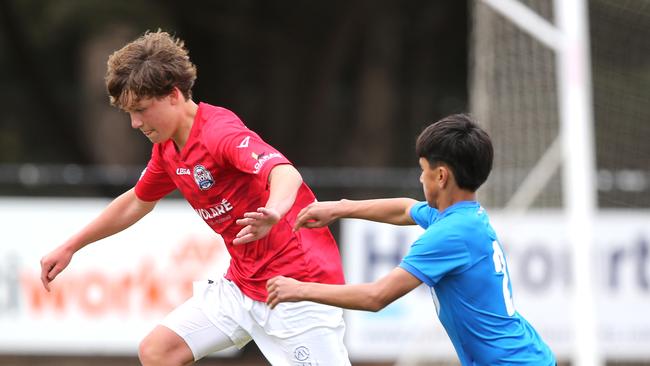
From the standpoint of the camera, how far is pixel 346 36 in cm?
1712

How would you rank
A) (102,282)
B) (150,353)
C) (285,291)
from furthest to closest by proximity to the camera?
(102,282) → (150,353) → (285,291)

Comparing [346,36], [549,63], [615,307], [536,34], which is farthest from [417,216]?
[346,36]

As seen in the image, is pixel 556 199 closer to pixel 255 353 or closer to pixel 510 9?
pixel 510 9

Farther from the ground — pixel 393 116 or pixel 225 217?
pixel 393 116

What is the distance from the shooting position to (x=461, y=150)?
434 centimetres

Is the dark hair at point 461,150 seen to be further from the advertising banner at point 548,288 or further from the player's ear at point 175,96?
the advertising banner at point 548,288

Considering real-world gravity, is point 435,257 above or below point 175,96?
below

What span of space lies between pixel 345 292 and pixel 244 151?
818mm

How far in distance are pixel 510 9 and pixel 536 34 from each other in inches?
16.6

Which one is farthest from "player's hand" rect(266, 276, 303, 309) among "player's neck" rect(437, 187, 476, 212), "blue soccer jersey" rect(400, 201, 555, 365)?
"player's neck" rect(437, 187, 476, 212)

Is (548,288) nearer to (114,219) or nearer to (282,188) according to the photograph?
(114,219)

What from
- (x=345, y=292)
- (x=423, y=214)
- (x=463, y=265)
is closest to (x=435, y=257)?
(x=463, y=265)

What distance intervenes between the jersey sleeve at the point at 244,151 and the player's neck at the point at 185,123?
0.16 metres

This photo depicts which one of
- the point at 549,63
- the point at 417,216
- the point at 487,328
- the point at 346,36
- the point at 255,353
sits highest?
the point at 346,36
